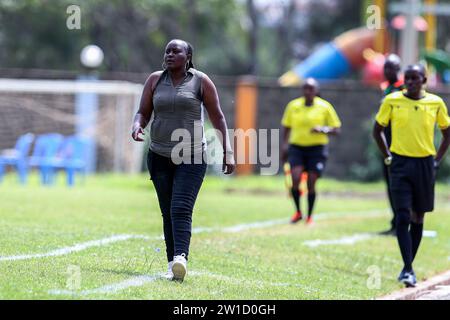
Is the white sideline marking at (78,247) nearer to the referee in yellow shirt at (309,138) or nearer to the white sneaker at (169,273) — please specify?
the white sneaker at (169,273)

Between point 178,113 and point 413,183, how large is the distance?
2.85 meters

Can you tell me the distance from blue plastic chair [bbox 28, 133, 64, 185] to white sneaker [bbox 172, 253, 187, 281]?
15.0 m

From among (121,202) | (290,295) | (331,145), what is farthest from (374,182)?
(290,295)

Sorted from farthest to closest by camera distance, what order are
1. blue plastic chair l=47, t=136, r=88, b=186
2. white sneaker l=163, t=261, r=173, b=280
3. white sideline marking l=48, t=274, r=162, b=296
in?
blue plastic chair l=47, t=136, r=88, b=186 < white sneaker l=163, t=261, r=173, b=280 < white sideline marking l=48, t=274, r=162, b=296

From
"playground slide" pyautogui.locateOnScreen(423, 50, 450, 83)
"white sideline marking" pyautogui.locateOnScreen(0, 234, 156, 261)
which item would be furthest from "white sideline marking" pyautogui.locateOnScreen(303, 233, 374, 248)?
"playground slide" pyautogui.locateOnScreen(423, 50, 450, 83)

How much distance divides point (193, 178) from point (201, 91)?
2.44 ft

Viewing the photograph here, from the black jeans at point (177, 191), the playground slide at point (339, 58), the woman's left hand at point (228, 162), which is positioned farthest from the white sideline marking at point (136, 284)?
the playground slide at point (339, 58)

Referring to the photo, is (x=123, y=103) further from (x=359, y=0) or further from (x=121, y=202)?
(x=359, y=0)

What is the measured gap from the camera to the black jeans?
8.82 m

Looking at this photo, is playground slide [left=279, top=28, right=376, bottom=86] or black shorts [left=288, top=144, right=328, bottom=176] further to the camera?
playground slide [left=279, top=28, right=376, bottom=86]

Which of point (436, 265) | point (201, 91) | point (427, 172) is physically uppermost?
point (201, 91)

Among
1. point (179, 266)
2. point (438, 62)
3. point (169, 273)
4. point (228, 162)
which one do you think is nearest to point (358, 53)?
point (438, 62)

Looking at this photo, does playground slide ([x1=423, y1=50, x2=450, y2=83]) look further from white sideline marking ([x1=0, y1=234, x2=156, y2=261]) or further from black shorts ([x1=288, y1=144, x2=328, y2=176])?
white sideline marking ([x1=0, y1=234, x2=156, y2=261])
